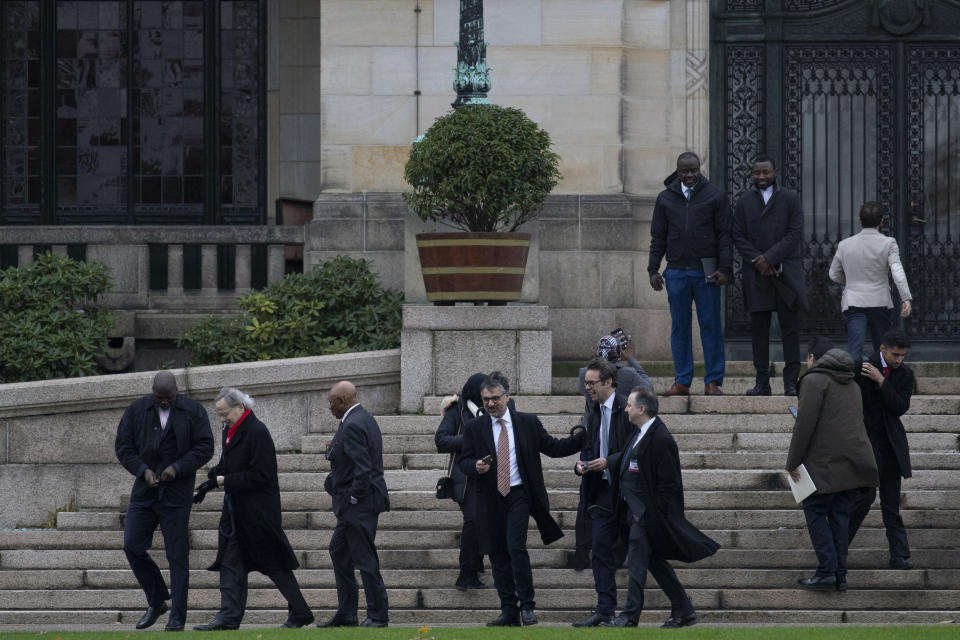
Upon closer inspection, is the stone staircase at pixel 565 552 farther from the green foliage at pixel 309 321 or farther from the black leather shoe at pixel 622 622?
the green foliage at pixel 309 321

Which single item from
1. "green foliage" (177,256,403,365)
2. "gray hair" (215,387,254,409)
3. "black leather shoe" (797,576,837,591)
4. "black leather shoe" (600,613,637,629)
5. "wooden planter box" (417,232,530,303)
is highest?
"wooden planter box" (417,232,530,303)

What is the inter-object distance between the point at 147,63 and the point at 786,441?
9.70 meters

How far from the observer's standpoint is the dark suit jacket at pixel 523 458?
39.5ft

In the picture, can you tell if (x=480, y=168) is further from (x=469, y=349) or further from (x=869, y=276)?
(x=869, y=276)

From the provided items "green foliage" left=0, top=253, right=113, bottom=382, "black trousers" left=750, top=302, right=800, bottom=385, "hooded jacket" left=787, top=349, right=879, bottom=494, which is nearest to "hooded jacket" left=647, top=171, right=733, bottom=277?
"black trousers" left=750, top=302, right=800, bottom=385

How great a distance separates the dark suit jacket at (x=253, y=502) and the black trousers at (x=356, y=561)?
1.07 ft

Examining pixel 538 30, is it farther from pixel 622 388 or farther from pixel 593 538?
→ pixel 593 538

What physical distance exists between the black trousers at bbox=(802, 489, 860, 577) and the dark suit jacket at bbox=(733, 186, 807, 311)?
132 inches

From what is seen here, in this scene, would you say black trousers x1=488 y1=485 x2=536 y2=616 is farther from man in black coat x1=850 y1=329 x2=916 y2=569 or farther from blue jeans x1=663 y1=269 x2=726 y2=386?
blue jeans x1=663 y1=269 x2=726 y2=386

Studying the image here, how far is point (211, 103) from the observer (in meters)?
20.8

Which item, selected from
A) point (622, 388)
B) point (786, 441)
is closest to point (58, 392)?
point (622, 388)

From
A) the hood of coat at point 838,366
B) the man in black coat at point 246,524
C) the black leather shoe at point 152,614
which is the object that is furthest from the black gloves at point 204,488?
the hood of coat at point 838,366

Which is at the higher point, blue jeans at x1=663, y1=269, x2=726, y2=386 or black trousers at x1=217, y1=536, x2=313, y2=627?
blue jeans at x1=663, y1=269, x2=726, y2=386

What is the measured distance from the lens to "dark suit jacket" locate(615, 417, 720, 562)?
450 inches
